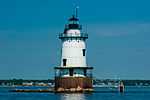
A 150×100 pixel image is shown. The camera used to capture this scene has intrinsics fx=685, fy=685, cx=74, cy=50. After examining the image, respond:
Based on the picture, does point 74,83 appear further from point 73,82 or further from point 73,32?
point 73,32

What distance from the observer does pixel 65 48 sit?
13475cm

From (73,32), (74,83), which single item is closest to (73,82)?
(74,83)

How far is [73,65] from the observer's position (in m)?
134

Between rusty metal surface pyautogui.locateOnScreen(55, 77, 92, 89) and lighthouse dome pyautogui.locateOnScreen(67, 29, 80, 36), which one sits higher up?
lighthouse dome pyautogui.locateOnScreen(67, 29, 80, 36)

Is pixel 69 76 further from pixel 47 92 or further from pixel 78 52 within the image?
pixel 47 92

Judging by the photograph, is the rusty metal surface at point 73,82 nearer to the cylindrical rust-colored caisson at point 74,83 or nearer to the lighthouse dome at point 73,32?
the cylindrical rust-colored caisson at point 74,83

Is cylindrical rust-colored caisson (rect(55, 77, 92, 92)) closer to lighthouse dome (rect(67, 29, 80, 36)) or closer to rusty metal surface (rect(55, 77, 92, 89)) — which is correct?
rusty metal surface (rect(55, 77, 92, 89))

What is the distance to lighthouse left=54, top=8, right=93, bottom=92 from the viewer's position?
133750 mm

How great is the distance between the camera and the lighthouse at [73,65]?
133750 mm

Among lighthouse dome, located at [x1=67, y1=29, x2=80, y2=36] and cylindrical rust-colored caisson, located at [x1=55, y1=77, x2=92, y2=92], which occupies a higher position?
lighthouse dome, located at [x1=67, y1=29, x2=80, y2=36]

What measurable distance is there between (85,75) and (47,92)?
25067 millimetres

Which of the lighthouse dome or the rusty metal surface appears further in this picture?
the lighthouse dome

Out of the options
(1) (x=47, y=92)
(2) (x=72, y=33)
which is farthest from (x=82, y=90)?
(1) (x=47, y=92)

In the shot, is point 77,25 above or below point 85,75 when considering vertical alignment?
above
